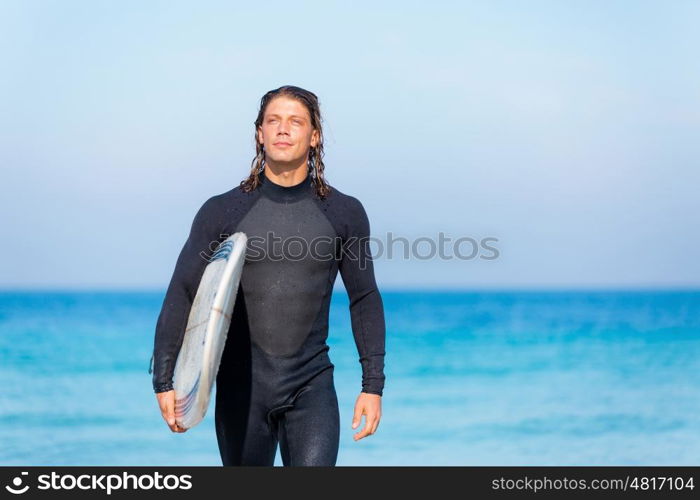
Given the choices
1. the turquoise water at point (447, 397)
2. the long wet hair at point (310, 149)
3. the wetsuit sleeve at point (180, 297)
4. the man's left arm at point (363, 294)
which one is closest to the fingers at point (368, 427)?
the man's left arm at point (363, 294)

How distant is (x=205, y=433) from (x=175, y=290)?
8.93 metres

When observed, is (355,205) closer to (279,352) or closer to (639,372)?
(279,352)

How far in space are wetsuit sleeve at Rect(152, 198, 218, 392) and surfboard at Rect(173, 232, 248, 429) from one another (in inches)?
1.1

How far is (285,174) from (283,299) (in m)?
0.53

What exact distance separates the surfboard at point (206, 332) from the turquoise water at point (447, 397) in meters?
7.48

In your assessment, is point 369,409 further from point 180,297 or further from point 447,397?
point 447,397

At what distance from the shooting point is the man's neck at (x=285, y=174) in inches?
197

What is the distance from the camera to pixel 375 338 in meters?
5.00

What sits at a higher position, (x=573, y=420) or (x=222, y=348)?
(x=222, y=348)

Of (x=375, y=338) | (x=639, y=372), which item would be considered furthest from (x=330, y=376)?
(x=639, y=372)

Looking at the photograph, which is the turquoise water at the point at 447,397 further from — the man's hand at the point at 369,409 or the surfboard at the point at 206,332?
the surfboard at the point at 206,332

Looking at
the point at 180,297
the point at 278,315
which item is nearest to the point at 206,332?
the point at 180,297

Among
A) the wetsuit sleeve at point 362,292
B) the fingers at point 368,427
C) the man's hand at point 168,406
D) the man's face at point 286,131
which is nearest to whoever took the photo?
the man's hand at point 168,406

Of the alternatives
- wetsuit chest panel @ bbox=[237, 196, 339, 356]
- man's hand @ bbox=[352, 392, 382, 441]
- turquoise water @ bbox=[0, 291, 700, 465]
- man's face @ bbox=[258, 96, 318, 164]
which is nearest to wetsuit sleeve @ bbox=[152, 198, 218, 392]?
wetsuit chest panel @ bbox=[237, 196, 339, 356]
